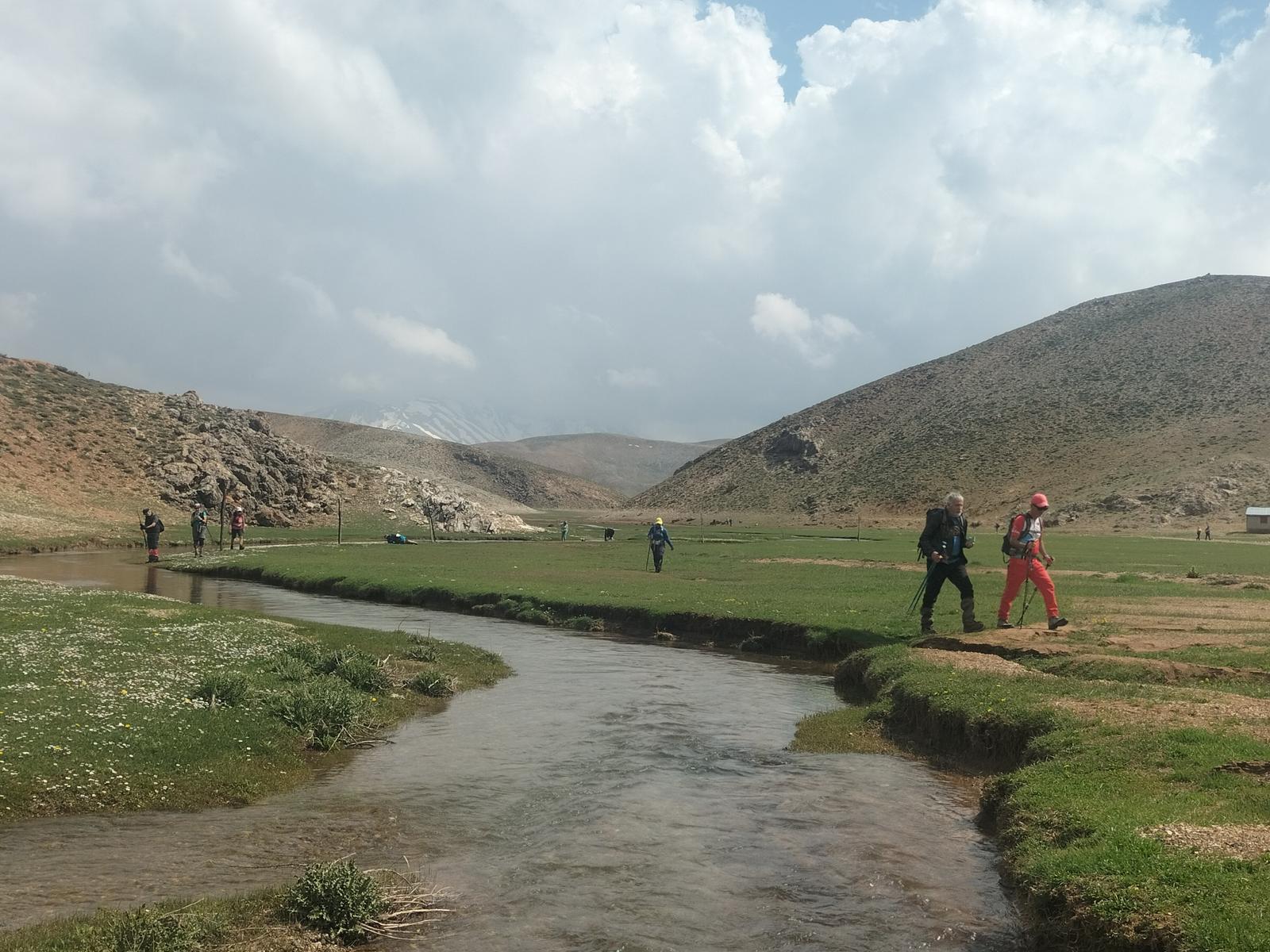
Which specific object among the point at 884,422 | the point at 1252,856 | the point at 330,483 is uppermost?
the point at 884,422

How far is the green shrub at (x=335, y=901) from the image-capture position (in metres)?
8.20

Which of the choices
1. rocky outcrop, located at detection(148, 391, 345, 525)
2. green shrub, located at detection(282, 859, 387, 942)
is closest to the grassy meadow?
green shrub, located at detection(282, 859, 387, 942)

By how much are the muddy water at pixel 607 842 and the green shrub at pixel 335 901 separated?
24.5 inches

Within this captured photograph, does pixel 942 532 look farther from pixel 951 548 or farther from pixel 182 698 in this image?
Answer: pixel 182 698

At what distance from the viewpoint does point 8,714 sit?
13.0 metres

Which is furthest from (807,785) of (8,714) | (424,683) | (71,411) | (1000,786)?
(71,411)

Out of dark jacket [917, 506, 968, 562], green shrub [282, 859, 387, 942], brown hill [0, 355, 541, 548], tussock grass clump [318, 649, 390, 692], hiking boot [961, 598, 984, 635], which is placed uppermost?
brown hill [0, 355, 541, 548]

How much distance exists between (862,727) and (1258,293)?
180237 millimetres

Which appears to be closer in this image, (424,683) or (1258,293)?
(424,683)

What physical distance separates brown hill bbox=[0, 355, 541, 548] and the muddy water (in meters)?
53.4

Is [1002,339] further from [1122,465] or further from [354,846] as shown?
[354,846]

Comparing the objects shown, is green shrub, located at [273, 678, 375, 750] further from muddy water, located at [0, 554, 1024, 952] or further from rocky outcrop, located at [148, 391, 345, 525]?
rocky outcrop, located at [148, 391, 345, 525]

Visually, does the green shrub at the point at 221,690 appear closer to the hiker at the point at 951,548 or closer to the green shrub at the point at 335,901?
the green shrub at the point at 335,901

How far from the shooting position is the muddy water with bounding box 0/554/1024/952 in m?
8.73
